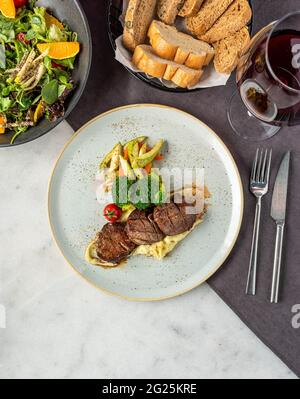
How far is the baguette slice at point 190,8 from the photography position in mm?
2205

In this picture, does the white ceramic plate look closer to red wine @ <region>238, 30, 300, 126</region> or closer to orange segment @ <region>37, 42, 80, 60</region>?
orange segment @ <region>37, 42, 80, 60</region>

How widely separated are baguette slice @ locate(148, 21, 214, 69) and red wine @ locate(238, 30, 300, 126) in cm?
39

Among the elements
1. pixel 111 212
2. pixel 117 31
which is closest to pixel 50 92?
pixel 117 31

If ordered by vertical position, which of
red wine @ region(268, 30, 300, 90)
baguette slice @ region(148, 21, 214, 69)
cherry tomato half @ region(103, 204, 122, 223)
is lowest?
cherry tomato half @ region(103, 204, 122, 223)

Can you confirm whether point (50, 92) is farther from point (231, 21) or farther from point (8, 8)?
point (231, 21)

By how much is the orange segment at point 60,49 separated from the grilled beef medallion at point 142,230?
2.73 feet

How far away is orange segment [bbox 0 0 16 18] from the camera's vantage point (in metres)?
2.28

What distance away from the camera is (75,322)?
263 cm

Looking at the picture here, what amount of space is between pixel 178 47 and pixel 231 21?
271 millimetres

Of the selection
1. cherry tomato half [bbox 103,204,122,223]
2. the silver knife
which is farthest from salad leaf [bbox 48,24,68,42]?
the silver knife

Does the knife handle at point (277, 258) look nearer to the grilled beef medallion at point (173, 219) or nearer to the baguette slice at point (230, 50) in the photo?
the grilled beef medallion at point (173, 219)

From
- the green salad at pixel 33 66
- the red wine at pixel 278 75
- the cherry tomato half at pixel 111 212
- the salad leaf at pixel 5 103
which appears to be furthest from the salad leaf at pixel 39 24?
the red wine at pixel 278 75

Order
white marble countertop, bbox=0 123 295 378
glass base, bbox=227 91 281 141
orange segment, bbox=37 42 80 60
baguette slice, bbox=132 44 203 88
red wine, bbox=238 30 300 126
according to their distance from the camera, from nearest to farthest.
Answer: red wine, bbox=238 30 300 126
baguette slice, bbox=132 44 203 88
orange segment, bbox=37 42 80 60
glass base, bbox=227 91 281 141
white marble countertop, bbox=0 123 295 378

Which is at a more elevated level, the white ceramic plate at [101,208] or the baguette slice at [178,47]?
the baguette slice at [178,47]
